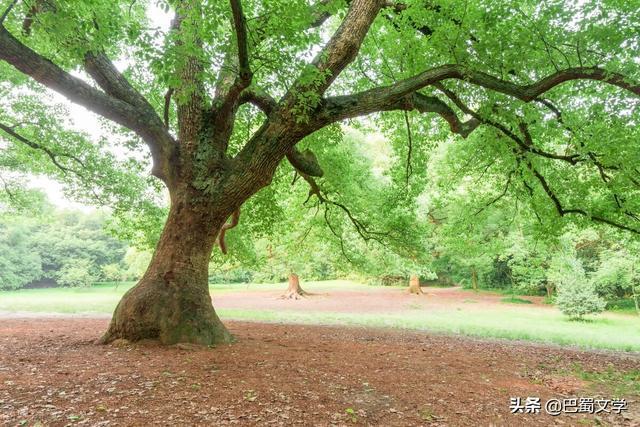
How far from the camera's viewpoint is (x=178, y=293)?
7230mm

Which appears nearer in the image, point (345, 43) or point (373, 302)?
point (345, 43)

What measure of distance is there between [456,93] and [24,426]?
32.2 ft

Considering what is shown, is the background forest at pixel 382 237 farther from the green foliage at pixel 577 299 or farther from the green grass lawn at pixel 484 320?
the green grass lawn at pixel 484 320

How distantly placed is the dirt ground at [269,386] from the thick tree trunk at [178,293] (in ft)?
1.17

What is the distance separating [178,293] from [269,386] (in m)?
3.13

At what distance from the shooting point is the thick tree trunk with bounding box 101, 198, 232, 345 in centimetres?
703

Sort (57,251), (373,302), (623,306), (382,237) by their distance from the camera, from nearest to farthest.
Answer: (382,237) < (623,306) < (373,302) < (57,251)

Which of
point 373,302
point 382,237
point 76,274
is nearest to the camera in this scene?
point 382,237

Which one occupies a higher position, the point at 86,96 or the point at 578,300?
the point at 86,96

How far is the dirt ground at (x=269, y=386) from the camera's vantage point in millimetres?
3975

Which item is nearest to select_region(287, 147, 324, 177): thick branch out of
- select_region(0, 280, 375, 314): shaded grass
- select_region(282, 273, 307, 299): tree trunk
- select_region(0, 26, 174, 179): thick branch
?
select_region(0, 26, 174, 179): thick branch

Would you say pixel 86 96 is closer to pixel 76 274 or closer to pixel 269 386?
pixel 269 386

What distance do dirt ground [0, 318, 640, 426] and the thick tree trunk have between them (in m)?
0.36

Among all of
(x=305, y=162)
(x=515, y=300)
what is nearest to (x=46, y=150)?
(x=305, y=162)
